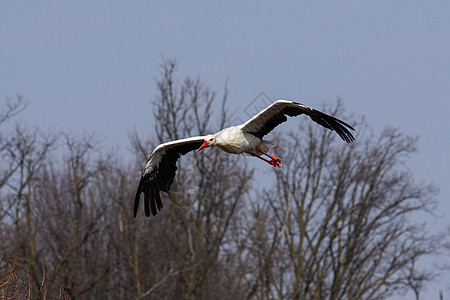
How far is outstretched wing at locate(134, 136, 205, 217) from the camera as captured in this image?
492 inches

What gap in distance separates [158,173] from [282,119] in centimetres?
293

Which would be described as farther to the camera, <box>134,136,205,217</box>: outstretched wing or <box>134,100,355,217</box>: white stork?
<box>134,136,205,217</box>: outstretched wing

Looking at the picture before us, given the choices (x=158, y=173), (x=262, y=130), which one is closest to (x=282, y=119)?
(x=262, y=130)

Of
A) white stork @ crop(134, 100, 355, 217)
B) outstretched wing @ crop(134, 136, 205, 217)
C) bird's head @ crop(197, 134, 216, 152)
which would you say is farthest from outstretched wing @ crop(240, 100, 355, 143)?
outstretched wing @ crop(134, 136, 205, 217)

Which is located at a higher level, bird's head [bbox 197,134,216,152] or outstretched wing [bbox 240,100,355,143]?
outstretched wing [bbox 240,100,355,143]

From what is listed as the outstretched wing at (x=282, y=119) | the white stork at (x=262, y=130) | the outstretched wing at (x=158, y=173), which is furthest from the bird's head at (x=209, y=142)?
the outstretched wing at (x=158, y=173)

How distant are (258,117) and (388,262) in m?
17.5

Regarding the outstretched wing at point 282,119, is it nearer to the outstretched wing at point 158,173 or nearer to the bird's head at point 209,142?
the bird's head at point 209,142

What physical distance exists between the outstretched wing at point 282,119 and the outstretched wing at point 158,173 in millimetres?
2032

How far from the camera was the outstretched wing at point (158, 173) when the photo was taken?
41.0ft

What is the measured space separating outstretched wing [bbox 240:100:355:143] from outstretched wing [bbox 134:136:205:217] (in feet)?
6.67

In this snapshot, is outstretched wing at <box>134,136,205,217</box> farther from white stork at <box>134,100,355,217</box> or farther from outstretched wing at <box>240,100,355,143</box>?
outstretched wing at <box>240,100,355,143</box>

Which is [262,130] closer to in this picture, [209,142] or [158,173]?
[209,142]

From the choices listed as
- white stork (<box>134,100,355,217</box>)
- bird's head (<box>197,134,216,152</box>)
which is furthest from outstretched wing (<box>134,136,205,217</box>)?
bird's head (<box>197,134,216,152</box>)
